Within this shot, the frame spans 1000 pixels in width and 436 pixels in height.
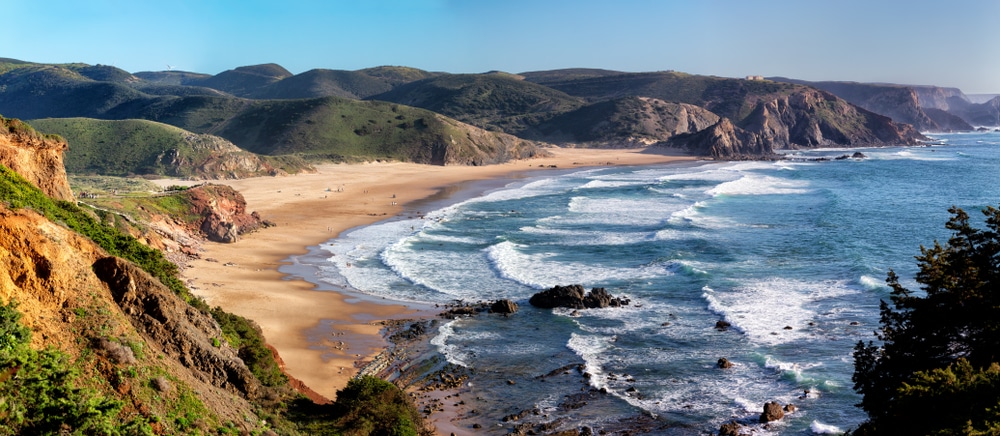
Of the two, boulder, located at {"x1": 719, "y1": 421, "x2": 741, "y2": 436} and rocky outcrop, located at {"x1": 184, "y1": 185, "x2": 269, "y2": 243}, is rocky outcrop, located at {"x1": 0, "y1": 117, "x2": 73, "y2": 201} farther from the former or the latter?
boulder, located at {"x1": 719, "y1": 421, "x2": 741, "y2": 436}

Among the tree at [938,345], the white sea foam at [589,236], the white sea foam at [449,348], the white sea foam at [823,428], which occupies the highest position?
the tree at [938,345]

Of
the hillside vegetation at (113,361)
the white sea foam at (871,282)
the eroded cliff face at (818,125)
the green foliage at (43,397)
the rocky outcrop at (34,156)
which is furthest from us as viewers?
the eroded cliff face at (818,125)

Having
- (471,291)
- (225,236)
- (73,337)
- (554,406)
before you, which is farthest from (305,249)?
(73,337)

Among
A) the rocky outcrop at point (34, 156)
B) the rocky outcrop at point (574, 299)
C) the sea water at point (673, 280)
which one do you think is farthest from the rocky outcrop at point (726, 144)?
the rocky outcrop at point (34, 156)

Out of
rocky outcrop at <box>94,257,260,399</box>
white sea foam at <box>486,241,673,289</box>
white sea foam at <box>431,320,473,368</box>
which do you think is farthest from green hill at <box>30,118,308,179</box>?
rocky outcrop at <box>94,257,260,399</box>

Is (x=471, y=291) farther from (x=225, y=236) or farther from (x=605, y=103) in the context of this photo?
(x=605, y=103)

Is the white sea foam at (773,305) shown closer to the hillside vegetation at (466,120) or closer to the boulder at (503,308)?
the boulder at (503,308)
